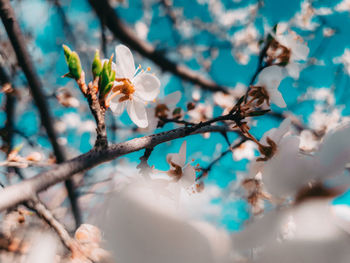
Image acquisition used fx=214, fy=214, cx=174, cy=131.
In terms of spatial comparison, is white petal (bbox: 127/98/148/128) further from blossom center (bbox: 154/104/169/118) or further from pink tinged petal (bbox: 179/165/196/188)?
blossom center (bbox: 154/104/169/118)

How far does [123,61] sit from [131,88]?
0.21ft

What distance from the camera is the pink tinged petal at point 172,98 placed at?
807 mm

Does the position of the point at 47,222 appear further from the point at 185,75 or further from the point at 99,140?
the point at 185,75

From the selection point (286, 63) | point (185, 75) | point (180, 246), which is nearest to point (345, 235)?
point (180, 246)

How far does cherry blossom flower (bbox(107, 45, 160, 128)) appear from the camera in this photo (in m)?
0.49

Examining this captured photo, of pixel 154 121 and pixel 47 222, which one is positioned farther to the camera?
pixel 154 121

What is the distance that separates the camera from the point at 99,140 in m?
0.34

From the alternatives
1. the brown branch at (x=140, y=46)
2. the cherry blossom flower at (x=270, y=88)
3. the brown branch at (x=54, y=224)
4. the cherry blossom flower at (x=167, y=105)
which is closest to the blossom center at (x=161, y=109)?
the cherry blossom flower at (x=167, y=105)

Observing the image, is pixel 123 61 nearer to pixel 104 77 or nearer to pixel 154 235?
pixel 104 77

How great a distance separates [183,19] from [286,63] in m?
1.99

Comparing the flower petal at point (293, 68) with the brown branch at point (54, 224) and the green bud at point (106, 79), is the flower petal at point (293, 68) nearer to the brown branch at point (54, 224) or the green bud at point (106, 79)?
the green bud at point (106, 79)

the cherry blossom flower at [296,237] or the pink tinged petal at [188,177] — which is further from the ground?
the pink tinged petal at [188,177]

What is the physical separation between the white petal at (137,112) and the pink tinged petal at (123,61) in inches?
2.8

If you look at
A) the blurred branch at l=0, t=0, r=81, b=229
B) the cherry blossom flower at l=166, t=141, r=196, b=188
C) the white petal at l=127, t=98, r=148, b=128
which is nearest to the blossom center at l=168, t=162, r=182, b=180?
the cherry blossom flower at l=166, t=141, r=196, b=188
